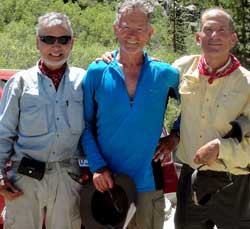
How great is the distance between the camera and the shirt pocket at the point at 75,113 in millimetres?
3482

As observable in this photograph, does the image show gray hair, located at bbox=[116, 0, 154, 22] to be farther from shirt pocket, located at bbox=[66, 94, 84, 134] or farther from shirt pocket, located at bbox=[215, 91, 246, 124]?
shirt pocket, located at bbox=[215, 91, 246, 124]

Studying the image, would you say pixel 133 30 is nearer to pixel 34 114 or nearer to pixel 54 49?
pixel 54 49

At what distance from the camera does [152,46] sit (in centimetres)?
2044

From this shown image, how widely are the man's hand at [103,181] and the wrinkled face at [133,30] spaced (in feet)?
2.61

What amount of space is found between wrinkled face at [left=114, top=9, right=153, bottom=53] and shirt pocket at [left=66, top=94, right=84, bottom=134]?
0.45 m

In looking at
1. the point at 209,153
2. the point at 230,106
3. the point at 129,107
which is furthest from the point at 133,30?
the point at 209,153

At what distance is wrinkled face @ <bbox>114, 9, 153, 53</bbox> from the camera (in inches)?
Answer: 137

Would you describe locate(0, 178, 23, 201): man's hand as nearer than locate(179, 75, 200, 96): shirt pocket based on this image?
Yes

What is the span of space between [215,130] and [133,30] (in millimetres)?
820

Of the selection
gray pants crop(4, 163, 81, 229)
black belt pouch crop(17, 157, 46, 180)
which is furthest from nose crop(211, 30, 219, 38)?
black belt pouch crop(17, 157, 46, 180)

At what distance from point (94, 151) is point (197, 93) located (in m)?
0.76

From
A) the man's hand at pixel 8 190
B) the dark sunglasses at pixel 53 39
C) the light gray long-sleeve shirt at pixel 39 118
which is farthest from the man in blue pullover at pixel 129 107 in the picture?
the man's hand at pixel 8 190

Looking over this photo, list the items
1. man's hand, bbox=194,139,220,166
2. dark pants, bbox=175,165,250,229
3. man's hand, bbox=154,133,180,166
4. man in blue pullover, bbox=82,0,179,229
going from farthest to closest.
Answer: man's hand, bbox=154,133,180,166 < dark pants, bbox=175,165,250,229 < man in blue pullover, bbox=82,0,179,229 < man's hand, bbox=194,139,220,166

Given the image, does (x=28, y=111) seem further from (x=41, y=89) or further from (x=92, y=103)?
(x=92, y=103)
